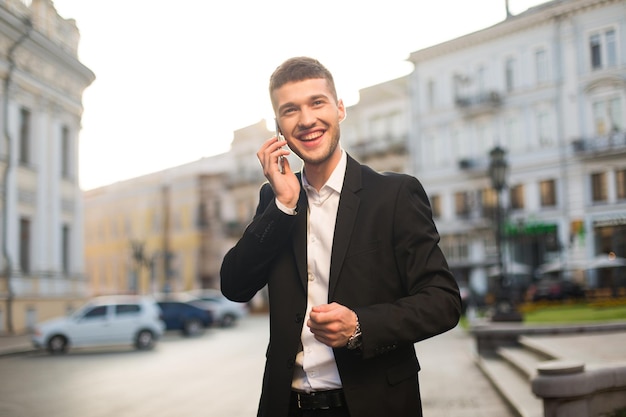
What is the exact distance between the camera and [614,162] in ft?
43.1

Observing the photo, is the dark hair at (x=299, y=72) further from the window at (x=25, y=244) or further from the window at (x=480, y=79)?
the window at (x=480, y=79)

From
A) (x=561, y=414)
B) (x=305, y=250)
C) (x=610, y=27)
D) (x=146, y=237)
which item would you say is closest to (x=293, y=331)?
(x=305, y=250)

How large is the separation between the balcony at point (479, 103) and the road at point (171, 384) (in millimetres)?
21545

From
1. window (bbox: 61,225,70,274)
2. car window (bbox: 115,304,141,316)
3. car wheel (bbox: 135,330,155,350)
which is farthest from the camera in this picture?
window (bbox: 61,225,70,274)

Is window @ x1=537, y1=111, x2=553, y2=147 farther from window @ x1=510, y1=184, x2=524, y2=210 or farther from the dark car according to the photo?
the dark car

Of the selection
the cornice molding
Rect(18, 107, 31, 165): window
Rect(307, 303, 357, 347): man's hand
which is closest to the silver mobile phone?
Rect(307, 303, 357, 347): man's hand

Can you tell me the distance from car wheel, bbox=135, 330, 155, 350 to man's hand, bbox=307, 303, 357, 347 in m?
19.7

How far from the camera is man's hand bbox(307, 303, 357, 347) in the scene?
1.93m

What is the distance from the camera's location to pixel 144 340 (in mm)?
20891

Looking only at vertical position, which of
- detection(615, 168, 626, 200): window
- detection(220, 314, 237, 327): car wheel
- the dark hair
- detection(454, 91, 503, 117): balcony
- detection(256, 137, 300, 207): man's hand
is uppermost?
detection(454, 91, 503, 117): balcony

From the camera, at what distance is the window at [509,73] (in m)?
35.2

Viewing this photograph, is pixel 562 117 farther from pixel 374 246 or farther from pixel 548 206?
→ pixel 374 246

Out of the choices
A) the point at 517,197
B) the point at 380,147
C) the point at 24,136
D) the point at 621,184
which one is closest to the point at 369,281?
the point at 621,184

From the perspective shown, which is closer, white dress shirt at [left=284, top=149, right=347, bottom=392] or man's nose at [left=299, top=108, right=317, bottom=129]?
white dress shirt at [left=284, top=149, right=347, bottom=392]
